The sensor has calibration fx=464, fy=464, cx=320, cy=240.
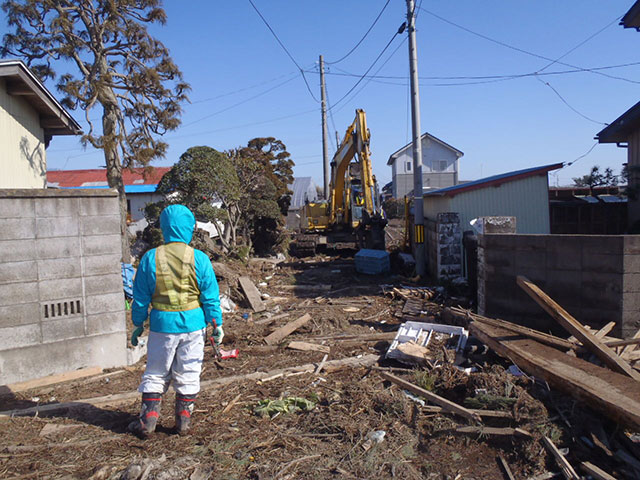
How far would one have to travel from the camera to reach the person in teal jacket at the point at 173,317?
391 centimetres

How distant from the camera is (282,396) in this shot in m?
4.69

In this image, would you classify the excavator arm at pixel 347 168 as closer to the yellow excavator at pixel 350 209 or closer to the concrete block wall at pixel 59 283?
the yellow excavator at pixel 350 209

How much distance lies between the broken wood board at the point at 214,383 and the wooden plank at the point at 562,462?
236cm

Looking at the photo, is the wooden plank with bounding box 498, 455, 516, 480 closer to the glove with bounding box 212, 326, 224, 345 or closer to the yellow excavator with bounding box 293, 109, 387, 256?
the glove with bounding box 212, 326, 224, 345

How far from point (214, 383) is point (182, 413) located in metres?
1.25

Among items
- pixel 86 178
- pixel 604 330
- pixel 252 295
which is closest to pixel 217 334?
pixel 604 330

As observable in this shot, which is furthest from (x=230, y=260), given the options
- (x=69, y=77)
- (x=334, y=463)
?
(x=334, y=463)

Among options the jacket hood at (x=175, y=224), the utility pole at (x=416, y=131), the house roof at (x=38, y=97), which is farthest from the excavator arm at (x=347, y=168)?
the jacket hood at (x=175, y=224)

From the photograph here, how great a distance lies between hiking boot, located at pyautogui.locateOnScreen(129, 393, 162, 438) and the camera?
3.83 m

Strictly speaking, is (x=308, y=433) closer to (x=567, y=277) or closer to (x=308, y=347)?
(x=308, y=347)

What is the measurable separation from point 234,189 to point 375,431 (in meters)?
10.5

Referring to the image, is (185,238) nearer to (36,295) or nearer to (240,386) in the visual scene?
(240,386)

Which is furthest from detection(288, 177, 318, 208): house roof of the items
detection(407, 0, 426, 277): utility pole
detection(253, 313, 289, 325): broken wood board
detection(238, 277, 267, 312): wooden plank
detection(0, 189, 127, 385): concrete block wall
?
detection(0, 189, 127, 385): concrete block wall

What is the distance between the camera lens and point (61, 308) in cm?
539
